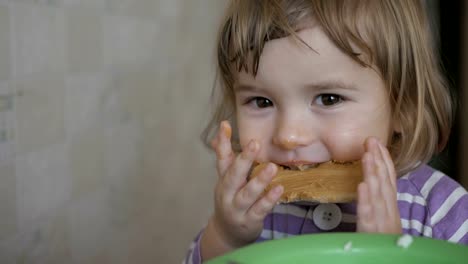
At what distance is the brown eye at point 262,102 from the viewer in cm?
82

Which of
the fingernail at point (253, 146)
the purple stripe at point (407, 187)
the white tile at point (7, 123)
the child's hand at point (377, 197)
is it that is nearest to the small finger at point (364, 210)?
the child's hand at point (377, 197)

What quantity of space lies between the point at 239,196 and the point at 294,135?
0.37ft

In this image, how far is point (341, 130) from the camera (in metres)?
0.79

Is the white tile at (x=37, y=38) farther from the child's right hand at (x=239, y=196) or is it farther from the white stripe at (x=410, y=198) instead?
the white stripe at (x=410, y=198)

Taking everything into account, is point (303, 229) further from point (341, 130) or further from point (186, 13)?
point (186, 13)

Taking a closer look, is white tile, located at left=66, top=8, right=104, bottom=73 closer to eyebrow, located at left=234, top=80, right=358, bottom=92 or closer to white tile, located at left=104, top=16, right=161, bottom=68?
white tile, located at left=104, top=16, right=161, bottom=68

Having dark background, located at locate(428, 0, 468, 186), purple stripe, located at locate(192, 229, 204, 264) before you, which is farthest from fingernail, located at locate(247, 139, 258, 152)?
dark background, located at locate(428, 0, 468, 186)

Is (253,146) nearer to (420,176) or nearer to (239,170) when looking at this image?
(239,170)

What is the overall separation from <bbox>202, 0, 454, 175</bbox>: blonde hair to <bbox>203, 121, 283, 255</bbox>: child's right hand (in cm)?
13

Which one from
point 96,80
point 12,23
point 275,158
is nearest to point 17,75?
point 12,23

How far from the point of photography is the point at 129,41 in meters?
1.24

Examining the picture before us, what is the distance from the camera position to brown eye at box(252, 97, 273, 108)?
0.82 metres

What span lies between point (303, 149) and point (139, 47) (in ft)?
2.01

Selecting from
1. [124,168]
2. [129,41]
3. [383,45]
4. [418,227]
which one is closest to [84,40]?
[129,41]
